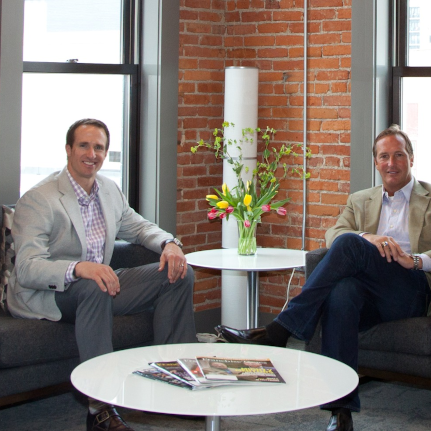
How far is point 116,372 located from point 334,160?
2.49 metres

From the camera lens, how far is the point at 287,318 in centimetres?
318

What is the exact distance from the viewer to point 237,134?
427 centimetres

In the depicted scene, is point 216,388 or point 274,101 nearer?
point 216,388

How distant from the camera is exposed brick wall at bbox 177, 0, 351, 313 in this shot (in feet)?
14.3

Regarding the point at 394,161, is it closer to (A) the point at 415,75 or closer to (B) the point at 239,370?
(A) the point at 415,75

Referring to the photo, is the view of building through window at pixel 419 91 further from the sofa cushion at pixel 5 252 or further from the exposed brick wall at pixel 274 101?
the sofa cushion at pixel 5 252

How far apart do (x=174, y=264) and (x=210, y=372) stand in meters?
1.15

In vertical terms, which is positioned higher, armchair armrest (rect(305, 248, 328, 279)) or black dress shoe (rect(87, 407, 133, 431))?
armchair armrest (rect(305, 248, 328, 279))

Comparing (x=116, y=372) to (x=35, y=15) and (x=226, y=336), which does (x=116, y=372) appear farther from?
(x=35, y=15)

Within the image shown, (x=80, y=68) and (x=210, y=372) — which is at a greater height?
(x=80, y=68)

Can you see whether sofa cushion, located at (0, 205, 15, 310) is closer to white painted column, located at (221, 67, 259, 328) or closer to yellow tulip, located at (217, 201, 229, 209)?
yellow tulip, located at (217, 201, 229, 209)

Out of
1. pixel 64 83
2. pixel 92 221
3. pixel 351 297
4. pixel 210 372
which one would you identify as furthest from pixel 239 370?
pixel 64 83

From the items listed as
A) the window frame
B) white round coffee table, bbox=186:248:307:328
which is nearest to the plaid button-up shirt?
white round coffee table, bbox=186:248:307:328

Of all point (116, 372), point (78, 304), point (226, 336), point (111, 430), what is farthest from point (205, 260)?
point (116, 372)
